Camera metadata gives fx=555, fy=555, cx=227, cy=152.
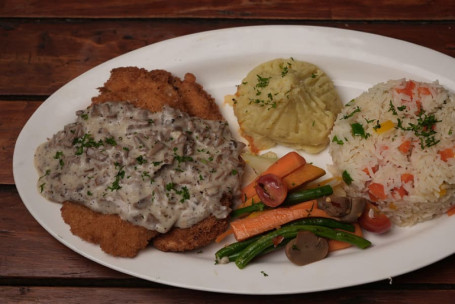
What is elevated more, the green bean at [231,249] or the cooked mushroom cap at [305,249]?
the cooked mushroom cap at [305,249]

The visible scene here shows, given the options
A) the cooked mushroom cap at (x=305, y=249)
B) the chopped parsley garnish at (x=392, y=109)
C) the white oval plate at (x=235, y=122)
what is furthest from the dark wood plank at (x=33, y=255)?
the chopped parsley garnish at (x=392, y=109)

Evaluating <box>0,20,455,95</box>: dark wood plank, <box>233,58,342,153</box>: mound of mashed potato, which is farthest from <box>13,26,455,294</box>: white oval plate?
<box>0,20,455,95</box>: dark wood plank

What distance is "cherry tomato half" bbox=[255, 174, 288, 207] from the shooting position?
3.88 metres

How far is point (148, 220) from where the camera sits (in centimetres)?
374

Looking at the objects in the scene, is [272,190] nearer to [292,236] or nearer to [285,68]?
[292,236]

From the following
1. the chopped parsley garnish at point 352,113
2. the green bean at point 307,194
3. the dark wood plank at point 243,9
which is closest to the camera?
the green bean at point 307,194

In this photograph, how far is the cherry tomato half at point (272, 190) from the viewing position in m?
3.88

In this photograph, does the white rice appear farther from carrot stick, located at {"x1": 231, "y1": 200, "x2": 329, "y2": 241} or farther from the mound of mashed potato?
carrot stick, located at {"x1": 231, "y1": 200, "x2": 329, "y2": 241}

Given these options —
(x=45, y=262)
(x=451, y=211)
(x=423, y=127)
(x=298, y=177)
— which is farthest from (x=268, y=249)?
(x=45, y=262)

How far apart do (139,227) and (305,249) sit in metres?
1.13

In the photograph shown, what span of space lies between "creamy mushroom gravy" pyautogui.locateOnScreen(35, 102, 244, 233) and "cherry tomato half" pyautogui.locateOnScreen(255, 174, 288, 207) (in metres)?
0.21

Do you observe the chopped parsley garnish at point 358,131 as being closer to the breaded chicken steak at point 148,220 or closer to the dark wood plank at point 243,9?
the breaded chicken steak at point 148,220

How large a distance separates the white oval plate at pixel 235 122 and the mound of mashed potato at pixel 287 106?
6.7 inches

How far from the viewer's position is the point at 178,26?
523 centimetres
